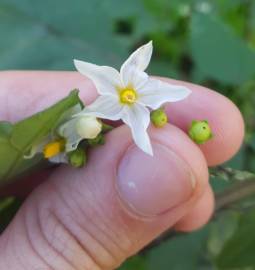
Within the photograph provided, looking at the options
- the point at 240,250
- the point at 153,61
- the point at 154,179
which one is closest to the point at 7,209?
the point at 154,179

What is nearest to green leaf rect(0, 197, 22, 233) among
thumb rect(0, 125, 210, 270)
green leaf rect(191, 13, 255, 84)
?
thumb rect(0, 125, 210, 270)

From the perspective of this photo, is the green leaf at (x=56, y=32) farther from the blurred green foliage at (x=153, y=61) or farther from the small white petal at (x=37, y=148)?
the small white petal at (x=37, y=148)

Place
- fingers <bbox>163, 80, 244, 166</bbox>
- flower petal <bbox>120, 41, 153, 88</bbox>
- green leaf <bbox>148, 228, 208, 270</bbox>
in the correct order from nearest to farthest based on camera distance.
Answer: flower petal <bbox>120, 41, 153, 88</bbox> < fingers <bbox>163, 80, 244, 166</bbox> < green leaf <bbox>148, 228, 208, 270</bbox>

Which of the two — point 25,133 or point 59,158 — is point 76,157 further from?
point 25,133

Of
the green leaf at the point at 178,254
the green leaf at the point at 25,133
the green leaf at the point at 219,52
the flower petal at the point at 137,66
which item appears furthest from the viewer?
the green leaf at the point at 219,52

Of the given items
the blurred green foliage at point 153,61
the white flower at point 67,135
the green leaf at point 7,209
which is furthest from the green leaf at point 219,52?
the white flower at point 67,135

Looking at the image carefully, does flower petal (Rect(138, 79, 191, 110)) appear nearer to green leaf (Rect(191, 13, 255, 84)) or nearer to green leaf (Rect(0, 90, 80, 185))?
green leaf (Rect(0, 90, 80, 185))
